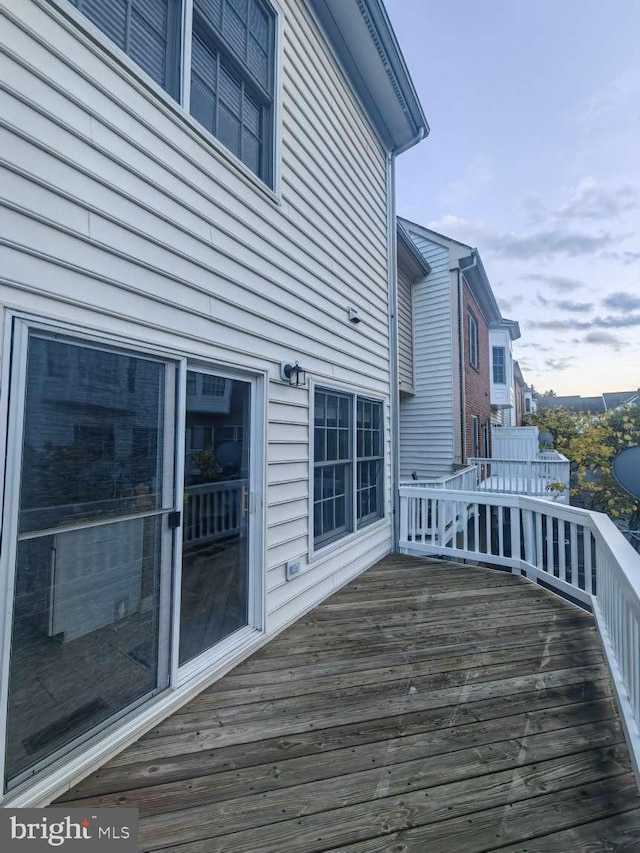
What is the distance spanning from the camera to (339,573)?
4.14 m

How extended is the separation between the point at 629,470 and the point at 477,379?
8730mm

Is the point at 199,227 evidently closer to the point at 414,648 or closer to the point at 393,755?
the point at 393,755

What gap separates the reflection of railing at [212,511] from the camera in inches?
92.9

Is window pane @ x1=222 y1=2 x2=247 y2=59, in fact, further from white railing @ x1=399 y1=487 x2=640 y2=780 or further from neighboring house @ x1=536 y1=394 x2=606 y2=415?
neighboring house @ x1=536 y1=394 x2=606 y2=415

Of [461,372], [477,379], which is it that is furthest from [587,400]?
[461,372]

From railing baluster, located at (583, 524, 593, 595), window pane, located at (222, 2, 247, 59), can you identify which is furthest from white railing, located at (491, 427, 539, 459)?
window pane, located at (222, 2, 247, 59)

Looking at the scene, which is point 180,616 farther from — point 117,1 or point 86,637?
point 117,1

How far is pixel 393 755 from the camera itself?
73.9 inches

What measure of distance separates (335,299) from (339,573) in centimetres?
300

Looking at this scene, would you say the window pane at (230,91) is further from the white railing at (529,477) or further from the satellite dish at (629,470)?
the white railing at (529,477)

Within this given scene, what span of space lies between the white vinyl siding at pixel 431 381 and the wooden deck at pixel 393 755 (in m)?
6.46

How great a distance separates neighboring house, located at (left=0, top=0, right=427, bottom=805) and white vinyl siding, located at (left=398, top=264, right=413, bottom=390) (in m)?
5.42

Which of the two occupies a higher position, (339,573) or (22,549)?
(22,549)

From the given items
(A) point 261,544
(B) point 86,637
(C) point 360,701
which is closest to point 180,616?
(B) point 86,637
